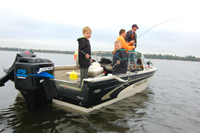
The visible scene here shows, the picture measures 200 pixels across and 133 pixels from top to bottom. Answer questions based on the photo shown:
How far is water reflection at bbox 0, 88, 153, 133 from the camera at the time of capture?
3.02 meters

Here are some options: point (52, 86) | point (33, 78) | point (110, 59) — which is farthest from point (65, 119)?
point (110, 59)

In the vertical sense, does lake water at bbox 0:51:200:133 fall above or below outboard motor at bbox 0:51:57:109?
below

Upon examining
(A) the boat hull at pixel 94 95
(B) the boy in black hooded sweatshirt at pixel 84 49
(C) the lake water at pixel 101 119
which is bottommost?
(C) the lake water at pixel 101 119

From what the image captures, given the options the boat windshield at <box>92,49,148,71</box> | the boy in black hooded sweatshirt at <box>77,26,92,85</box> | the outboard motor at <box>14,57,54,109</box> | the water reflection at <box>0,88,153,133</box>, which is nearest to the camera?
the water reflection at <box>0,88,153,133</box>

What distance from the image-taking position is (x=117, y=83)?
13.0 ft

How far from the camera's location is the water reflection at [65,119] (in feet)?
9.92

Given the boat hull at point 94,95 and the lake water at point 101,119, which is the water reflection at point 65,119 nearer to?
the lake water at point 101,119

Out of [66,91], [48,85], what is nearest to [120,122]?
[66,91]

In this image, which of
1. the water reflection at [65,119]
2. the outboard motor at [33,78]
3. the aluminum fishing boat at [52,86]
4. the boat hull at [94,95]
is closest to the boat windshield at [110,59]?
the boat hull at [94,95]

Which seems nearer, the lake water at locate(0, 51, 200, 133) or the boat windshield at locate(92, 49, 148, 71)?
the lake water at locate(0, 51, 200, 133)

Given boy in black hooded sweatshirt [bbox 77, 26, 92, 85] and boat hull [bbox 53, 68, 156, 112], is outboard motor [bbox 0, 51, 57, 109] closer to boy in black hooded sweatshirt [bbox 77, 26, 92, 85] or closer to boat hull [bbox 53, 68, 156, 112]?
Result: boat hull [bbox 53, 68, 156, 112]

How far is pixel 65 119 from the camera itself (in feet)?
11.3

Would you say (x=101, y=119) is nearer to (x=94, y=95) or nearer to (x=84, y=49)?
(x=94, y=95)

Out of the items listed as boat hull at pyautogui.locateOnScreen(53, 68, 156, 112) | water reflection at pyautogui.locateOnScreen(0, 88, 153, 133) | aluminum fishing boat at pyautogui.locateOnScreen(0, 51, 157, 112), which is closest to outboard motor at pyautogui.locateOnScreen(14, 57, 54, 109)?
aluminum fishing boat at pyautogui.locateOnScreen(0, 51, 157, 112)
